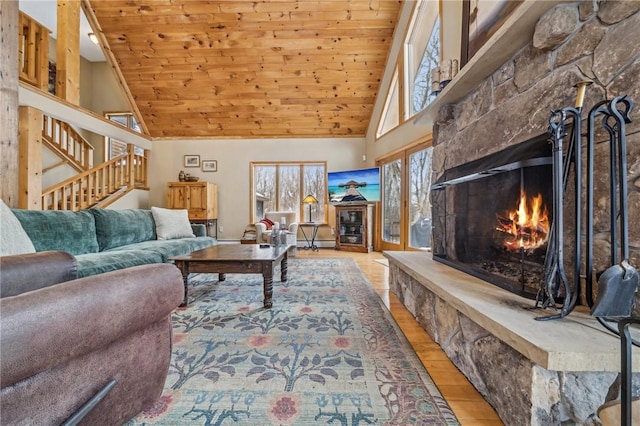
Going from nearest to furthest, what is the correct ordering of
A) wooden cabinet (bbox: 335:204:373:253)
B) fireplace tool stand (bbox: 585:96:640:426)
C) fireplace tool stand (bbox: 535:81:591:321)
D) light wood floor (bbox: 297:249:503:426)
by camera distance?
fireplace tool stand (bbox: 585:96:640:426) → fireplace tool stand (bbox: 535:81:591:321) → light wood floor (bbox: 297:249:503:426) → wooden cabinet (bbox: 335:204:373:253)

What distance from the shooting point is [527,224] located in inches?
55.7

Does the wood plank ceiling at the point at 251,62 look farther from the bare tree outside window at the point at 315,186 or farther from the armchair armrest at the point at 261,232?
the armchair armrest at the point at 261,232

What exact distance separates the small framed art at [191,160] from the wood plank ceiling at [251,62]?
0.48 m

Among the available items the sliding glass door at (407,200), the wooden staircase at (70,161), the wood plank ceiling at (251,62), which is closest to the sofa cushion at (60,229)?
the wooden staircase at (70,161)

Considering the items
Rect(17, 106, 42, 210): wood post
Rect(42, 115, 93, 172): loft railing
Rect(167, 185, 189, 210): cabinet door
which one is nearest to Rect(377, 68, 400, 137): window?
Rect(167, 185, 189, 210): cabinet door

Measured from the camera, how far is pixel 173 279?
1090 mm

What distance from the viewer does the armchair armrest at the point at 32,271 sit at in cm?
108

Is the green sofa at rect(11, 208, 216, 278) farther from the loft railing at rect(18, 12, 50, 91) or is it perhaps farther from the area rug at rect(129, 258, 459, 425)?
the loft railing at rect(18, 12, 50, 91)

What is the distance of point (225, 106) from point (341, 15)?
2.84m

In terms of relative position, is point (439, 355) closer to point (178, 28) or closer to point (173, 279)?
point (173, 279)

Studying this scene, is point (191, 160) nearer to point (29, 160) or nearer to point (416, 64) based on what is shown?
point (29, 160)

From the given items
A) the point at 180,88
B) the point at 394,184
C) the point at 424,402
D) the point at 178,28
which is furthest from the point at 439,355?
the point at 180,88

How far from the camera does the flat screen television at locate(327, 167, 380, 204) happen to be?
5595 millimetres

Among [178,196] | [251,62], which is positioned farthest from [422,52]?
[178,196]
